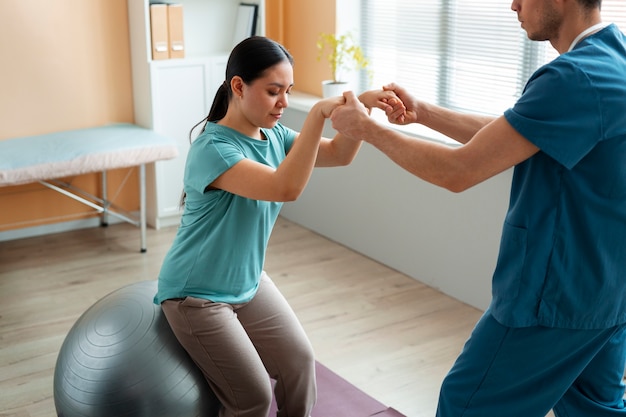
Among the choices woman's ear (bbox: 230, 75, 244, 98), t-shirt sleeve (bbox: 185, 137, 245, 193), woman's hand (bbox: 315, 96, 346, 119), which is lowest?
t-shirt sleeve (bbox: 185, 137, 245, 193)

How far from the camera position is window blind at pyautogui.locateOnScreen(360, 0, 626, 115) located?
375 cm

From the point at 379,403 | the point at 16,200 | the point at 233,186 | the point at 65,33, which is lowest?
the point at 379,403

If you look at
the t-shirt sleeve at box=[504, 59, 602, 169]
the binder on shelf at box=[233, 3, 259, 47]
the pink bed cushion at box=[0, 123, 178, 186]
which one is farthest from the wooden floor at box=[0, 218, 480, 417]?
the t-shirt sleeve at box=[504, 59, 602, 169]

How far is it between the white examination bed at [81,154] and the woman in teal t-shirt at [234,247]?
1877 millimetres

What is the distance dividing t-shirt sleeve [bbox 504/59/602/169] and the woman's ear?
83 cm

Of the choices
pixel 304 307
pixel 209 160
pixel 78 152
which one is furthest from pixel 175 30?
pixel 209 160

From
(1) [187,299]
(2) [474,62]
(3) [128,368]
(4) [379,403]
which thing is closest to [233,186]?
(1) [187,299]

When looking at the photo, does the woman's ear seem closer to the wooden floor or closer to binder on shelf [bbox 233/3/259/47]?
the wooden floor

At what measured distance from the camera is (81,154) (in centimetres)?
415

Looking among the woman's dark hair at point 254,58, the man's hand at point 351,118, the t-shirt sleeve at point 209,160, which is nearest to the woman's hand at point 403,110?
the man's hand at point 351,118

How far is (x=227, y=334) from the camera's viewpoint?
228 centimetres

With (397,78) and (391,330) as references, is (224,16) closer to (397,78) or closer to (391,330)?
(397,78)

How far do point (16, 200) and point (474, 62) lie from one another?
250cm

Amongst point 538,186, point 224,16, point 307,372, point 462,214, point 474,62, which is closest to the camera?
point 538,186
